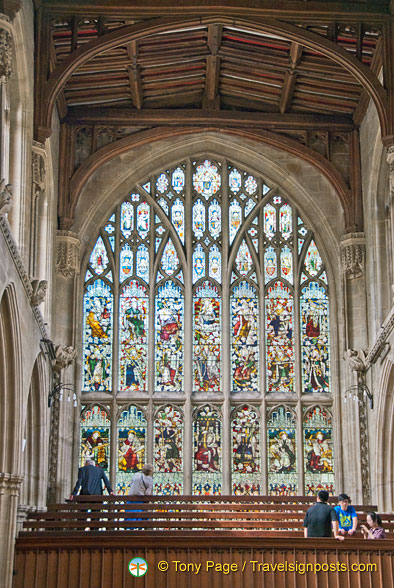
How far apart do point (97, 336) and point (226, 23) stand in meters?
6.94

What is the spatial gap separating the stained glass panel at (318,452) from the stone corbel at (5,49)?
1012 cm

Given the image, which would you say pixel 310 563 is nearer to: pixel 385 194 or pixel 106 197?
pixel 385 194

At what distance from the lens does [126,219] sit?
2128 centimetres

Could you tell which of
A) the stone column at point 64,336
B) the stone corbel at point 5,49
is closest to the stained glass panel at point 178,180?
the stone column at point 64,336

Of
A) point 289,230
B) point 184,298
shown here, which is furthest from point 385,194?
point 184,298

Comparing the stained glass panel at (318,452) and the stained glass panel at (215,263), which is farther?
the stained glass panel at (215,263)

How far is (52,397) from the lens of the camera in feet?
59.7

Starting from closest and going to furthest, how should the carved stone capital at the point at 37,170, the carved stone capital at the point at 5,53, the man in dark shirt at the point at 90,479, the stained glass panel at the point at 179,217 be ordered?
the carved stone capital at the point at 5,53
the man in dark shirt at the point at 90,479
the carved stone capital at the point at 37,170
the stained glass panel at the point at 179,217

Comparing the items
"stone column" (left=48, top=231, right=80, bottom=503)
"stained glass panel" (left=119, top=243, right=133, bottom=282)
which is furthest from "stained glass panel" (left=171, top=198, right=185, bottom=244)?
"stone column" (left=48, top=231, right=80, bottom=503)

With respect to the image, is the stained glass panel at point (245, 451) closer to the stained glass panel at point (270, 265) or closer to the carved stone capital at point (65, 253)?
the stained glass panel at point (270, 265)

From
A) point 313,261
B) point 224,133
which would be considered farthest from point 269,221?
point 224,133

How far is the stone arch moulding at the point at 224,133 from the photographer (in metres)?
20.1

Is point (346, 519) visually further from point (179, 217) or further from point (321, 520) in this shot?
point (179, 217)

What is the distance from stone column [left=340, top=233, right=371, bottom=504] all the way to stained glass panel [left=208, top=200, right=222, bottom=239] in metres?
2.77
